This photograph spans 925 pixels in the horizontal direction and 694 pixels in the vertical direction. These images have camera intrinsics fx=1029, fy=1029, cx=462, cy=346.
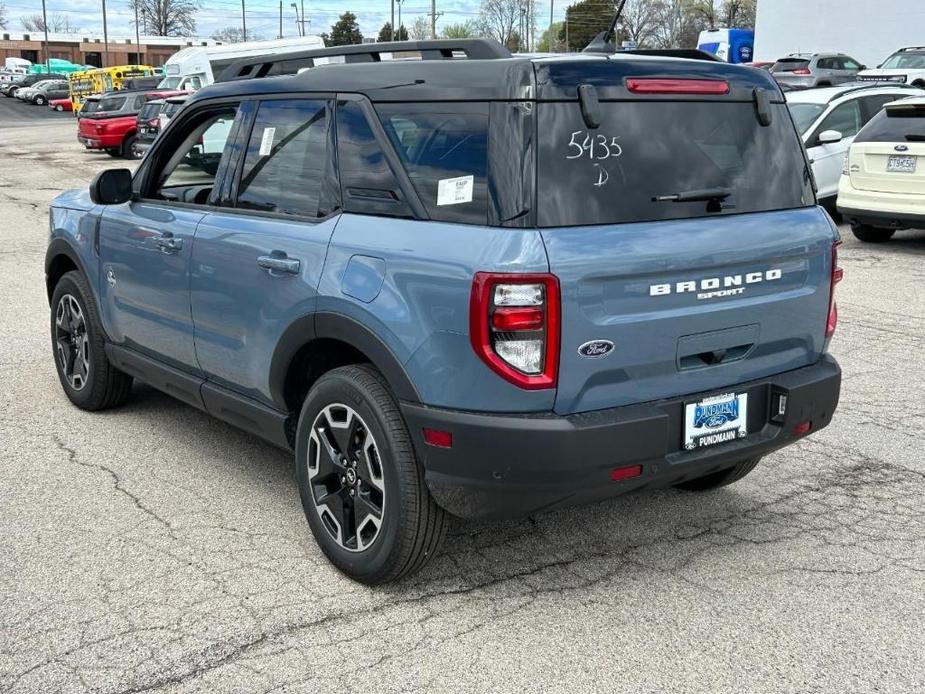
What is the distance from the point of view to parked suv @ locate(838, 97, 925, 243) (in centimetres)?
1074

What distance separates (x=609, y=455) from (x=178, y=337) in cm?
235

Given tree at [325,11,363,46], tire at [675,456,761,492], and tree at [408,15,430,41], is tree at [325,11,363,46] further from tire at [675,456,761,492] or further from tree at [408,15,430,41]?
tire at [675,456,761,492]

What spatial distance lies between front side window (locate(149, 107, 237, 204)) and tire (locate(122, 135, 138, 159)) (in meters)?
23.1

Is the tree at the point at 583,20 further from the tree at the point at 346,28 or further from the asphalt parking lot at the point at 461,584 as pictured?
the asphalt parking lot at the point at 461,584

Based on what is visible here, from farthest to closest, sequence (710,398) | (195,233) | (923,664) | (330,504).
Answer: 1. (195,233)
2. (330,504)
3. (710,398)
4. (923,664)

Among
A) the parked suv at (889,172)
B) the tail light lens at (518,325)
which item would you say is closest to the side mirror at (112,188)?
the tail light lens at (518,325)

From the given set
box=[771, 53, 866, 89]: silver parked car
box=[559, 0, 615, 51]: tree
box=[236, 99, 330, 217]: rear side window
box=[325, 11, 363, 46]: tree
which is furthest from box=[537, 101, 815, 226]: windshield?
box=[325, 11, 363, 46]: tree

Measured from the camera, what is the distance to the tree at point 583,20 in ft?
304

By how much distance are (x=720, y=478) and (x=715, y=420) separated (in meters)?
1.13

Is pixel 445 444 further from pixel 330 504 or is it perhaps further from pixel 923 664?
pixel 923 664

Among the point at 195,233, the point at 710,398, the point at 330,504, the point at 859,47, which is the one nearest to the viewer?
the point at 710,398

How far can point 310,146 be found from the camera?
13.3ft

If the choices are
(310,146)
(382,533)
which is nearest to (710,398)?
(382,533)

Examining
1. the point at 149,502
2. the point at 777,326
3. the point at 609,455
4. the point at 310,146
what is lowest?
the point at 149,502
